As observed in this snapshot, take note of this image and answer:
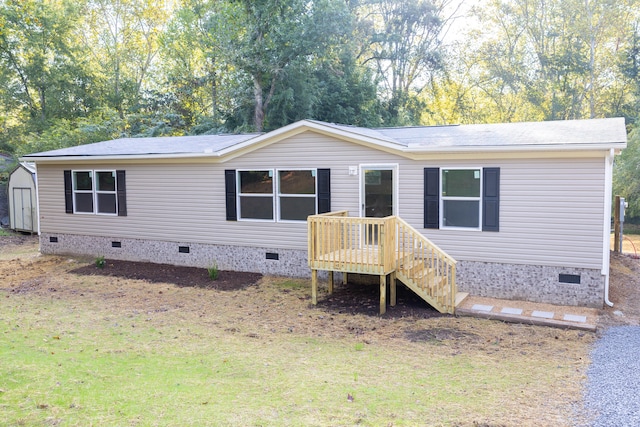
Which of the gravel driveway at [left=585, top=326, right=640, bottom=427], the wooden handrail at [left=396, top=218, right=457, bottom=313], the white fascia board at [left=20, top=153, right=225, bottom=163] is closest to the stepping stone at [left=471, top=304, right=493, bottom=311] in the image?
the wooden handrail at [left=396, top=218, right=457, bottom=313]

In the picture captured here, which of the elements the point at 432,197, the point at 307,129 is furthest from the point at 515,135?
the point at 307,129

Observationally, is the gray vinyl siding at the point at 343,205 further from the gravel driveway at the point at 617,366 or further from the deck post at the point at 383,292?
the deck post at the point at 383,292

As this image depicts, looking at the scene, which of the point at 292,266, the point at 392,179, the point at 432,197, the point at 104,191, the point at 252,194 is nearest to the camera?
the point at 432,197

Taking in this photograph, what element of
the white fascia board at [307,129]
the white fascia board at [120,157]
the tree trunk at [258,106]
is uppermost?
the tree trunk at [258,106]

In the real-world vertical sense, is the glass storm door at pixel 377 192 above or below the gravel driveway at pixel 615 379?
above

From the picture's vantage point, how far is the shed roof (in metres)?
8.06

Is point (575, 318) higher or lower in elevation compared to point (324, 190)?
lower

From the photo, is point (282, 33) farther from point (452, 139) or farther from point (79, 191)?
point (452, 139)

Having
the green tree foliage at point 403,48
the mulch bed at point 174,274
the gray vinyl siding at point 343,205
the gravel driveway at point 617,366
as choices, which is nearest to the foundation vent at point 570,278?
the gray vinyl siding at point 343,205

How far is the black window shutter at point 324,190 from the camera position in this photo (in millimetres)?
10117

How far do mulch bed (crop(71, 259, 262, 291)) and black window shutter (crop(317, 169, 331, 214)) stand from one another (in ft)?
6.94

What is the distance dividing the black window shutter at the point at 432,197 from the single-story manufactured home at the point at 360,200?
0.06ft

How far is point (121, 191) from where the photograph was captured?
41.3ft

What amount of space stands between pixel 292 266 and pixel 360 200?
2.12 metres
